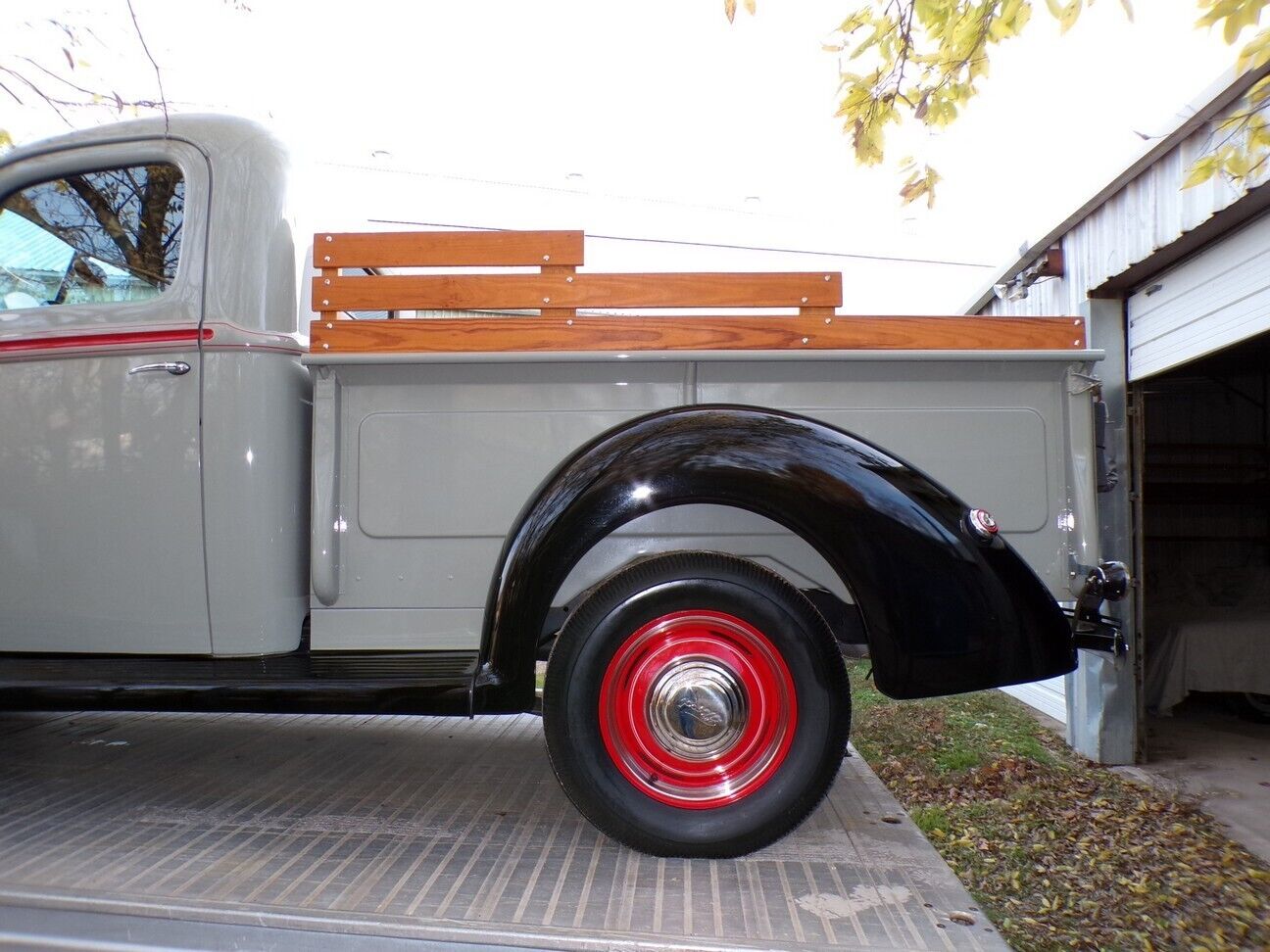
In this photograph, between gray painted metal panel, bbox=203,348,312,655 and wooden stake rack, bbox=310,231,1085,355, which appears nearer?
wooden stake rack, bbox=310,231,1085,355

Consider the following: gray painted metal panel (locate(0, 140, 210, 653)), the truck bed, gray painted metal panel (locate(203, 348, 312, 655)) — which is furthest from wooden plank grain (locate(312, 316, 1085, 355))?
the truck bed

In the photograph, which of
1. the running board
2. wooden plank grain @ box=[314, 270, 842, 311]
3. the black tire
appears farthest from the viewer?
wooden plank grain @ box=[314, 270, 842, 311]

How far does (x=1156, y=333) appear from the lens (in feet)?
13.6

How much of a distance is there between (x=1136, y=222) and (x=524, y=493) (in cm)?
351

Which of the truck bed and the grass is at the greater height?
the truck bed

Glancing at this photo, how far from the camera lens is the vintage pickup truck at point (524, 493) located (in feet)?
6.11

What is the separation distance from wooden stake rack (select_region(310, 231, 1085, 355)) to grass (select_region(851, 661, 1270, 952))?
1750 millimetres

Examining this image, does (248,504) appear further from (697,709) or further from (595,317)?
(697,709)

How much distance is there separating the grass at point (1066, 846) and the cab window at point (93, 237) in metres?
3.09

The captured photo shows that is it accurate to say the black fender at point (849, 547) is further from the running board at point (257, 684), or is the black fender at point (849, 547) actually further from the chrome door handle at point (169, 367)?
the chrome door handle at point (169, 367)

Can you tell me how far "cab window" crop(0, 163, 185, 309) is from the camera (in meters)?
2.38

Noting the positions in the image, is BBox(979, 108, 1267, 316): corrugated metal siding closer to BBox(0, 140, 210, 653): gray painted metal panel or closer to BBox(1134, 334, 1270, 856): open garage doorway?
BBox(1134, 334, 1270, 856): open garage doorway

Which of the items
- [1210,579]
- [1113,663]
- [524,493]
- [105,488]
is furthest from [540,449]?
[1210,579]

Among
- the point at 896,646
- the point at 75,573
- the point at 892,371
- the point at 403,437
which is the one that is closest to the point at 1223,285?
the point at 892,371
